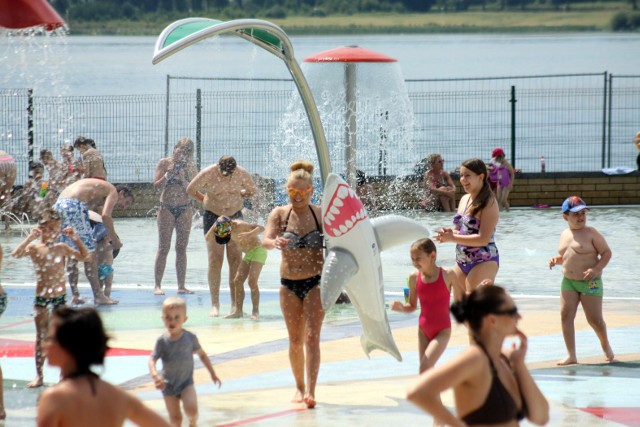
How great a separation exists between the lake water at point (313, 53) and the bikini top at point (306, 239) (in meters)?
35.7

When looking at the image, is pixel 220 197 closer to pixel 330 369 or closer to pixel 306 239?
pixel 330 369

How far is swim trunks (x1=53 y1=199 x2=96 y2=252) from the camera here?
1090cm

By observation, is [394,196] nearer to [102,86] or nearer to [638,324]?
[638,324]

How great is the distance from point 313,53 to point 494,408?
3041 inches

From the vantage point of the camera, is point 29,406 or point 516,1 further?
point 516,1

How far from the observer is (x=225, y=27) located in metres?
10.1

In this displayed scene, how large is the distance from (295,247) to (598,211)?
1316 cm

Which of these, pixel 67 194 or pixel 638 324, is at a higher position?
pixel 67 194

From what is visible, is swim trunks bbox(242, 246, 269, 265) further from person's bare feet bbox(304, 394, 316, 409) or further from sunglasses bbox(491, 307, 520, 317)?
sunglasses bbox(491, 307, 520, 317)

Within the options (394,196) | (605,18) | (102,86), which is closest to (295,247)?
(394,196)

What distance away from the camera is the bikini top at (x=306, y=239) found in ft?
26.3

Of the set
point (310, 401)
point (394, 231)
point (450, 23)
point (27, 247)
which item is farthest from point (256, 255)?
point (450, 23)

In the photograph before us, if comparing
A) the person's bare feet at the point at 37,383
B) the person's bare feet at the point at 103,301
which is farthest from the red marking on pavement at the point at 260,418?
the person's bare feet at the point at 103,301

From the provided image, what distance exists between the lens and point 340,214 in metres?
8.04
